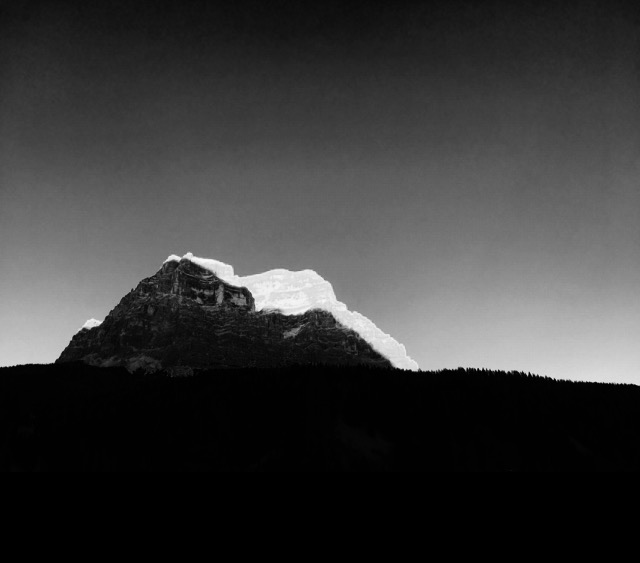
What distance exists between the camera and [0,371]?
11512 centimetres

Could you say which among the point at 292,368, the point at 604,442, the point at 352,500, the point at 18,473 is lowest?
the point at 18,473

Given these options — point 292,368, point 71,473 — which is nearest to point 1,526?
point 71,473

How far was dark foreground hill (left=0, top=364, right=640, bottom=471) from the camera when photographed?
86000mm

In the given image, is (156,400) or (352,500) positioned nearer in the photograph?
(352,500)

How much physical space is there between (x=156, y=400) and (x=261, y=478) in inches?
1591

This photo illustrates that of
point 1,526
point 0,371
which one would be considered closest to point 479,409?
point 1,526

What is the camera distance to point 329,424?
282 ft

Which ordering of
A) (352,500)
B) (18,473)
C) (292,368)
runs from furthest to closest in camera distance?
(292,368), (18,473), (352,500)

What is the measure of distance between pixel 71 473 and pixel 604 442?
100 metres

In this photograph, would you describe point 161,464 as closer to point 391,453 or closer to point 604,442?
point 391,453

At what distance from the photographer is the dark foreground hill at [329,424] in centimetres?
8600

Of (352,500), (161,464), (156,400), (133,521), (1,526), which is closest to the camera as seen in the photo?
(1,526)

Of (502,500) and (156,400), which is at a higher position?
(156,400)

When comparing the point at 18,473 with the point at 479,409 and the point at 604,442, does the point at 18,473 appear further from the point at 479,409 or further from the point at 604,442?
the point at 604,442
